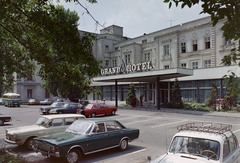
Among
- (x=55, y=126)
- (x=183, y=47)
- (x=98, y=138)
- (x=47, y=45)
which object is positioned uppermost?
(x=183, y=47)

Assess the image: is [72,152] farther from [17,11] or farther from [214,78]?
[214,78]

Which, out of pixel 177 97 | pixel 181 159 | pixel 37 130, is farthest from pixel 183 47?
pixel 181 159

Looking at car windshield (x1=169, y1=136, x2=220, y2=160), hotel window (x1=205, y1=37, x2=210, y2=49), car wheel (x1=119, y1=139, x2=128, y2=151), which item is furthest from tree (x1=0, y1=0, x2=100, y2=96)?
hotel window (x1=205, y1=37, x2=210, y2=49)

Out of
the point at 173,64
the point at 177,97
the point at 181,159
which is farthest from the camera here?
the point at 173,64

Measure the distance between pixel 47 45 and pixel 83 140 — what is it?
4.68 meters

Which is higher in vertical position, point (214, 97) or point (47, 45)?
point (47, 45)

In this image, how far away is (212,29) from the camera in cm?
3328

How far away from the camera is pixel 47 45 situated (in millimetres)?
9750

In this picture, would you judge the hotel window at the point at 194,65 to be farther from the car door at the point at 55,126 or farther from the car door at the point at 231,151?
the car door at the point at 231,151

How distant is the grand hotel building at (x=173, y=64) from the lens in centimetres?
2936

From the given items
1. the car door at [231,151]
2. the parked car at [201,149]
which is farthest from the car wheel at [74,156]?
the car door at [231,151]

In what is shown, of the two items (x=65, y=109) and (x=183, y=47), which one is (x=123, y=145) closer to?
(x=65, y=109)

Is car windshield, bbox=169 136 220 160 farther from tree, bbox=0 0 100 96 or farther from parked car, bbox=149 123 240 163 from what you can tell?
tree, bbox=0 0 100 96

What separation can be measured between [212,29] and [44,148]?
1284 inches
